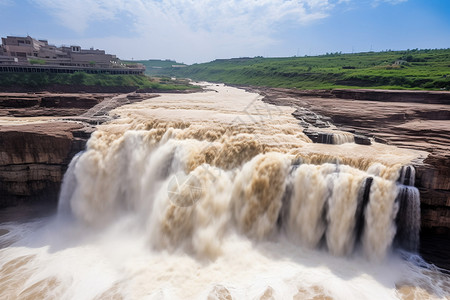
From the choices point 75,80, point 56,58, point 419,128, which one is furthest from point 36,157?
point 56,58

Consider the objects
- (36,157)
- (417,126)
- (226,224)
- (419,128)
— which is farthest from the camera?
(417,126)

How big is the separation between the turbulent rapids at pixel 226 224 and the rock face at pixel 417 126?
939mm

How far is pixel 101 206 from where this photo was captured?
49.1 ft

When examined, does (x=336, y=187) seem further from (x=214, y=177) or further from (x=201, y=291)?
(x=201, y=291)

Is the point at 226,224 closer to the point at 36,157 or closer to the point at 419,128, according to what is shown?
the point at 36,157

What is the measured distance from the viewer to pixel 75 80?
42844 millimetres

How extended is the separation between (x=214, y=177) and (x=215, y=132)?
369 cm

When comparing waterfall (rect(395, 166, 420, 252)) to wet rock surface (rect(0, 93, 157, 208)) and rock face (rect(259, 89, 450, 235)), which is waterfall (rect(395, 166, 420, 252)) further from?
wet rock surface (rect(0, 93, 157, 208))

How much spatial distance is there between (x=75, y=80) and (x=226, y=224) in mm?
41526

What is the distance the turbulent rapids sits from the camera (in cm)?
998

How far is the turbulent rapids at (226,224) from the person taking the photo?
9984 mm

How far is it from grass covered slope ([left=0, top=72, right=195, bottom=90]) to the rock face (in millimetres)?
27633

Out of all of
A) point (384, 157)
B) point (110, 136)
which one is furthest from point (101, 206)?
point (384, 157)

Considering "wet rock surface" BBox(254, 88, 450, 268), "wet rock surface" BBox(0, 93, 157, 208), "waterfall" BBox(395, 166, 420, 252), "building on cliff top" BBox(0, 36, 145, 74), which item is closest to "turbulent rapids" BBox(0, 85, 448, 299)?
"waterfall" BBox(395, 166, 420, 252)
